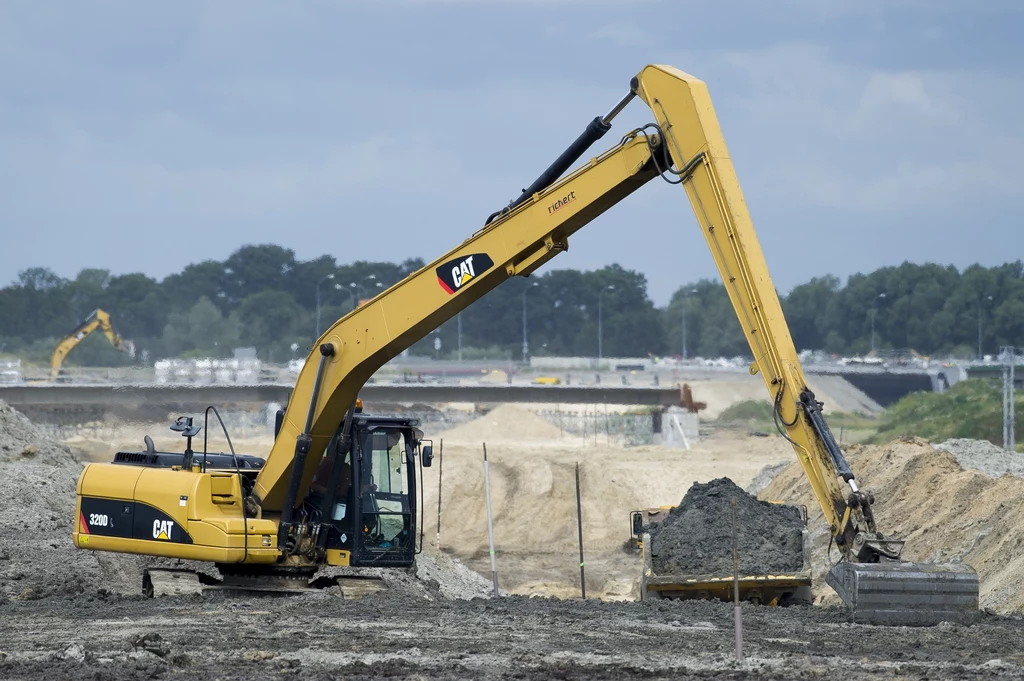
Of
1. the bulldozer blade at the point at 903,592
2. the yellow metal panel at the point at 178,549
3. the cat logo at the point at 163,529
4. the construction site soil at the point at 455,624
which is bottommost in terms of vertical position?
the construction site soil at the point at 455,624

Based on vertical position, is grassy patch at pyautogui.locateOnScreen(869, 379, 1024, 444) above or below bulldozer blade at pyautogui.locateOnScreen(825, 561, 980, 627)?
above

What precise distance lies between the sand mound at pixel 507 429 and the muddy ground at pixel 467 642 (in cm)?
4357

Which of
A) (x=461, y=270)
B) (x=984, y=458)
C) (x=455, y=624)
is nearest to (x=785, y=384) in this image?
(x=461, y=270)

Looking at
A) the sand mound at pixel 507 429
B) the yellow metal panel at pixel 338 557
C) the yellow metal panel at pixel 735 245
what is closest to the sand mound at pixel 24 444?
the yellow metal panel at pixel 338 557

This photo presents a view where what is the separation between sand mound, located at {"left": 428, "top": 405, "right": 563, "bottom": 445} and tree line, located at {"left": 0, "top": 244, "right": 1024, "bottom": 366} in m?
46.6

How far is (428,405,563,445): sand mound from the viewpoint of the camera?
57.7 meters

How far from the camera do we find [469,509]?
3628 cm

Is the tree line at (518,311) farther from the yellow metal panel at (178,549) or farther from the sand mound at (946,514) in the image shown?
the yellow metal panel at (178,549)

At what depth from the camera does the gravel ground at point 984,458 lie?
84.9 ft

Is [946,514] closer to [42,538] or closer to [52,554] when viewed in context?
[52,554]

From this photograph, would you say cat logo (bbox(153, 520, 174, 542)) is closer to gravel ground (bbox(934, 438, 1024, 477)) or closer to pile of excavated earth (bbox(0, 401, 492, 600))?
pile of excavated earth (bbox(0, 401, 492, 600))

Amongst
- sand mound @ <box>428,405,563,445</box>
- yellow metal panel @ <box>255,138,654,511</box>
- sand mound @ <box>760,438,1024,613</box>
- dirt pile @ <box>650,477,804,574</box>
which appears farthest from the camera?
sand mound @ <box>428,405,563,445</box>

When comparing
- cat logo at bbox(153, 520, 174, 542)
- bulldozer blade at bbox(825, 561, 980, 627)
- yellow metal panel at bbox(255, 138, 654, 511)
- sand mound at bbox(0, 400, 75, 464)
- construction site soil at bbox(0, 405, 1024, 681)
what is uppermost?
yellow metal panel at bbox(255, 138, 654, 511)

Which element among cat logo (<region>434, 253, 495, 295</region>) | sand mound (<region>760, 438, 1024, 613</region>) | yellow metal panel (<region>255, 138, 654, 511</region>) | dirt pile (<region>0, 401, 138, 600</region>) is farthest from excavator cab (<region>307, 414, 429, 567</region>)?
sand mound (<region>760, 438, 1024, 613</region>)
